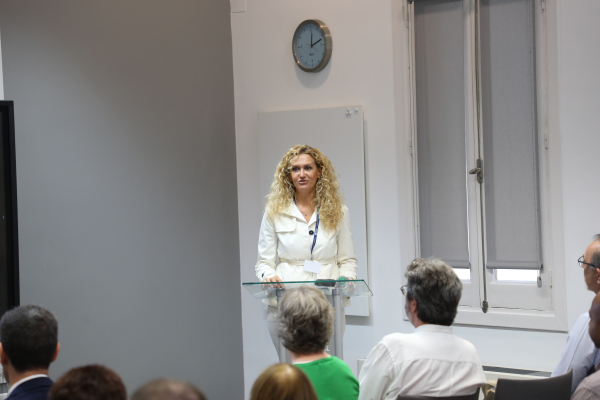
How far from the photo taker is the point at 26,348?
1771 mm

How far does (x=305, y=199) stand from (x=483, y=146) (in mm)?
1406

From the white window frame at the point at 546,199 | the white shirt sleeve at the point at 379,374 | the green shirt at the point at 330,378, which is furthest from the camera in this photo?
the white window frame at the point at 546,199

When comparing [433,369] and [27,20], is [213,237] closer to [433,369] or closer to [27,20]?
[27,20]

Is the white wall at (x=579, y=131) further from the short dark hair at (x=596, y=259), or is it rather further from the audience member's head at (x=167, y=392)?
the audience member's head at (x=167, y=392)

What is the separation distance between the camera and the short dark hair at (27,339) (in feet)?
5.81

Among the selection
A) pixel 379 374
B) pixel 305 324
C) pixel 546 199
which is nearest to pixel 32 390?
pixel 305 324

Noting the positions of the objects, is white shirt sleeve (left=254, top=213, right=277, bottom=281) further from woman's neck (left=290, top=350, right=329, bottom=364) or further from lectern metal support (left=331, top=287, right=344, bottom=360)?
woman's neck (left=290, top=350, right=329, bottom=364)

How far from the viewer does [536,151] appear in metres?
3.84

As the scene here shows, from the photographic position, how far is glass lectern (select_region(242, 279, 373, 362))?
2.62 m

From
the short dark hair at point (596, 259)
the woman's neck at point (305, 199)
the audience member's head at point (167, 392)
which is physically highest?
the woman's neck at point (305, 199)

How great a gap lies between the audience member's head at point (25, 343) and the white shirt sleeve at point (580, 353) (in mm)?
2079

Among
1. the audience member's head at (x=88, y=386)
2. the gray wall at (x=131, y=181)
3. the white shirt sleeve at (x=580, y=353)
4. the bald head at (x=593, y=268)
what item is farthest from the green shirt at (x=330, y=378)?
the gray wall at (x=131, y=181)

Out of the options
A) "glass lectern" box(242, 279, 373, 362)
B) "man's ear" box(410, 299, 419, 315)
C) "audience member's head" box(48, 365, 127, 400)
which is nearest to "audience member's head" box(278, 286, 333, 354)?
"man's ear" box(410, 299, 419, 315)

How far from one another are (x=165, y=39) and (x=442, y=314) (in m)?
2.86
